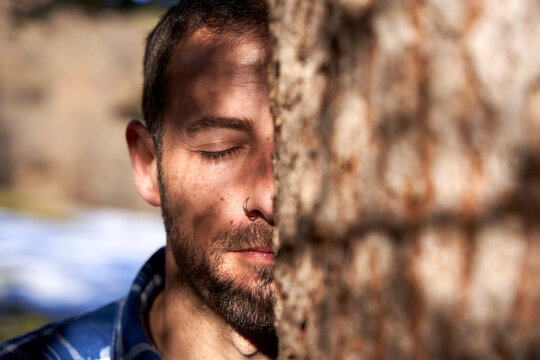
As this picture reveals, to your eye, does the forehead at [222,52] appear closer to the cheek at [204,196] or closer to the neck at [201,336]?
the cheek at [204,196]

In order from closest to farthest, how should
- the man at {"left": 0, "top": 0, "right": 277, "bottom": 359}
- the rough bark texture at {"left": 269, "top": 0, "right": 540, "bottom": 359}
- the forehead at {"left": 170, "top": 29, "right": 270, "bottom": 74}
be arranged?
1. the rough bark texture at {"left": 269, "top": 0, "right": 540, "bottom": 359}
2. the man at {"left": 0, "top": 0, "right": 277, "bottom": 359}
3. the forehead at {"left": 170, "top": 29, "right": 270, "bottom": 74}

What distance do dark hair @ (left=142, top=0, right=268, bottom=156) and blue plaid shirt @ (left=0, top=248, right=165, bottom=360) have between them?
1.78 ft

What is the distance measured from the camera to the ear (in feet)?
6.75

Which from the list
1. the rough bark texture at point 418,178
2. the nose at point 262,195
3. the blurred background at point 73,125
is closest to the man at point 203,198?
the nose at point 262,195

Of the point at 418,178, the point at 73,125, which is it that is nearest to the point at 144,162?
the point at 418,178

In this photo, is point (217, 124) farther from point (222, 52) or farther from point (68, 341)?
point (68, 341)

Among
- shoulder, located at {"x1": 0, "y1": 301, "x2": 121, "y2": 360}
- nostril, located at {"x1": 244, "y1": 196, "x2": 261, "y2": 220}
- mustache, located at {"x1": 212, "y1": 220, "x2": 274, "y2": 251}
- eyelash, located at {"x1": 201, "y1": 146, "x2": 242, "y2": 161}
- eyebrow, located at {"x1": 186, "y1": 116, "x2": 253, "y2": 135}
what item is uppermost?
eyebrow, located at {"x1": 186, "y1": 116, "x2": 253, "y2": 135}

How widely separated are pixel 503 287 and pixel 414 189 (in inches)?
6.7

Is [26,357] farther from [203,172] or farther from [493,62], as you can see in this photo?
[493,62]

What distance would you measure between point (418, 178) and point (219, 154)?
Result: 1.03m

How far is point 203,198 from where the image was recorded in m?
1.74

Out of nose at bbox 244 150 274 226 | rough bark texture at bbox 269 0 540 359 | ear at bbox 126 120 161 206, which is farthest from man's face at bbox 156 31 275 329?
rough bark texture at bbox 269 0 540 359

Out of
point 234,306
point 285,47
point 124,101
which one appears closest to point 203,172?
point 234,306

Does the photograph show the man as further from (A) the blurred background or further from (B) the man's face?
(A) the blurred background
